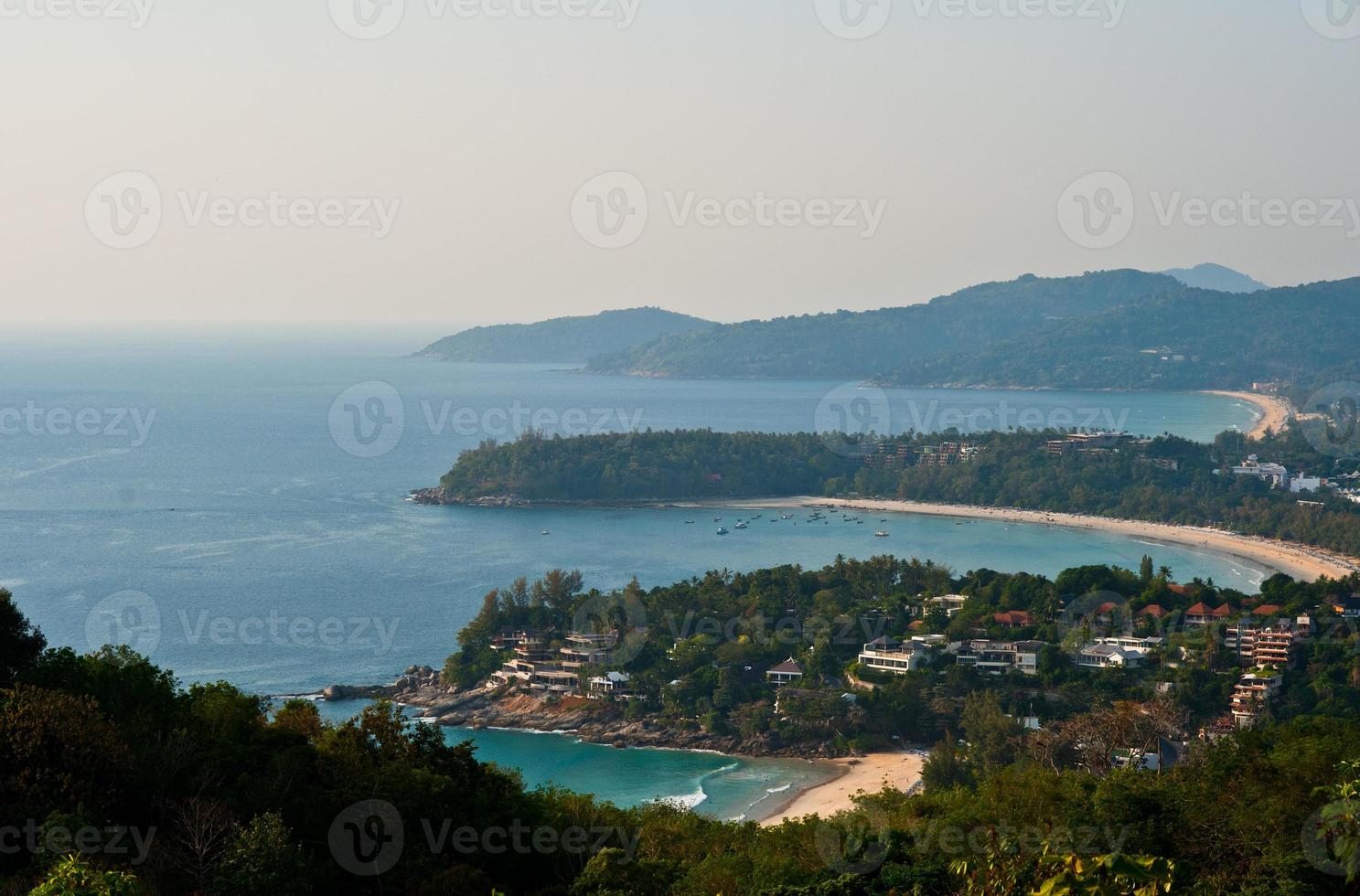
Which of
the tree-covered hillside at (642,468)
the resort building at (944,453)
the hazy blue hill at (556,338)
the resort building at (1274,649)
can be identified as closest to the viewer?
the resort building at (1274,649)

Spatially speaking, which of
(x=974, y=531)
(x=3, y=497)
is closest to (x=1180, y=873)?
(x=974, y=531)

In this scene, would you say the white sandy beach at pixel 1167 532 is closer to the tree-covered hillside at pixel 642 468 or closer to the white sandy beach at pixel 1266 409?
the tree-covered hillside at pixel 642 468

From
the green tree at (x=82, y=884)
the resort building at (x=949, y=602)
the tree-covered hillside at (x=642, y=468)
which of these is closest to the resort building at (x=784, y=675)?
the resort building at (x=949, y=602)

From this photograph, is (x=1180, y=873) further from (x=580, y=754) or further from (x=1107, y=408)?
(x=1107, y=408)

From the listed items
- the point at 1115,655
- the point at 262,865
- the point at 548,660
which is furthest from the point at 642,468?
the point at 262,865

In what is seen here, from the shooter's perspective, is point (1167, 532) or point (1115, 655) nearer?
point (1115, 655)

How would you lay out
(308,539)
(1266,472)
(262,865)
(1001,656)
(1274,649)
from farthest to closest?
(1266,472) < (308,539) < (1001,656) < (1274,649) < (262,865)

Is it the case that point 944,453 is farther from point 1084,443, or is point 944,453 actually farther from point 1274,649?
point 1274,649
